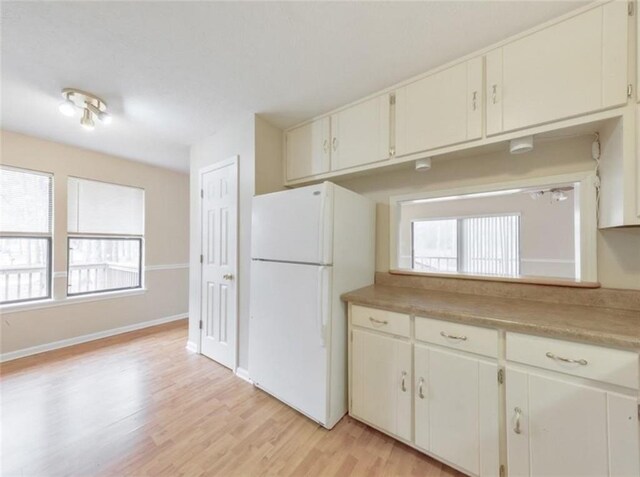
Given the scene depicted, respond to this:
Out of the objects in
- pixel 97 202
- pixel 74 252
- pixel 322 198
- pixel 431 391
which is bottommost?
pixel 431 391

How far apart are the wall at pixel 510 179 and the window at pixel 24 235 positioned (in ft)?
11.1

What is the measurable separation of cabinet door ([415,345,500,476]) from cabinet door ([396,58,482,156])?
1.30m

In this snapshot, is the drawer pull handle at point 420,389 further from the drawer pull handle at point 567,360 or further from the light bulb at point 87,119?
the light bulb at point 87,119

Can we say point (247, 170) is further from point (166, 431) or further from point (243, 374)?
point (166, 431)

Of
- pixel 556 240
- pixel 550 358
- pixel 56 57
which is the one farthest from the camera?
pixel 556 240

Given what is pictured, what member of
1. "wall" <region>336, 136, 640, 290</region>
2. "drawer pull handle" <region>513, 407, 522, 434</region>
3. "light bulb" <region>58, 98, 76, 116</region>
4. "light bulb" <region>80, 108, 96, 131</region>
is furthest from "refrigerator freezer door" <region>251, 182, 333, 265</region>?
"light bulb" <region>58, 98, 76, 116</region>

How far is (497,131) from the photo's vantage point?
1478mm

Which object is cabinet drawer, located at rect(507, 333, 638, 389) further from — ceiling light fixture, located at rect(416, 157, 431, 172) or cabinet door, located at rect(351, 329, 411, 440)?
ceiling light fixture, located at rect(416, 157, 431, 172)

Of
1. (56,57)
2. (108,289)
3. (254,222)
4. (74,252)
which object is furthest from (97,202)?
(254,222)

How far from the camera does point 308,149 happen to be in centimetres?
234

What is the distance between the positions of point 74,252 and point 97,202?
2.24 ft

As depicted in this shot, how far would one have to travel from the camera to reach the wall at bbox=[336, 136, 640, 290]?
1.42 meters

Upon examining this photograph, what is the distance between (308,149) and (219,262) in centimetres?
146

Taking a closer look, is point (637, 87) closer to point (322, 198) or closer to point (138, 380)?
point (322, 198)
